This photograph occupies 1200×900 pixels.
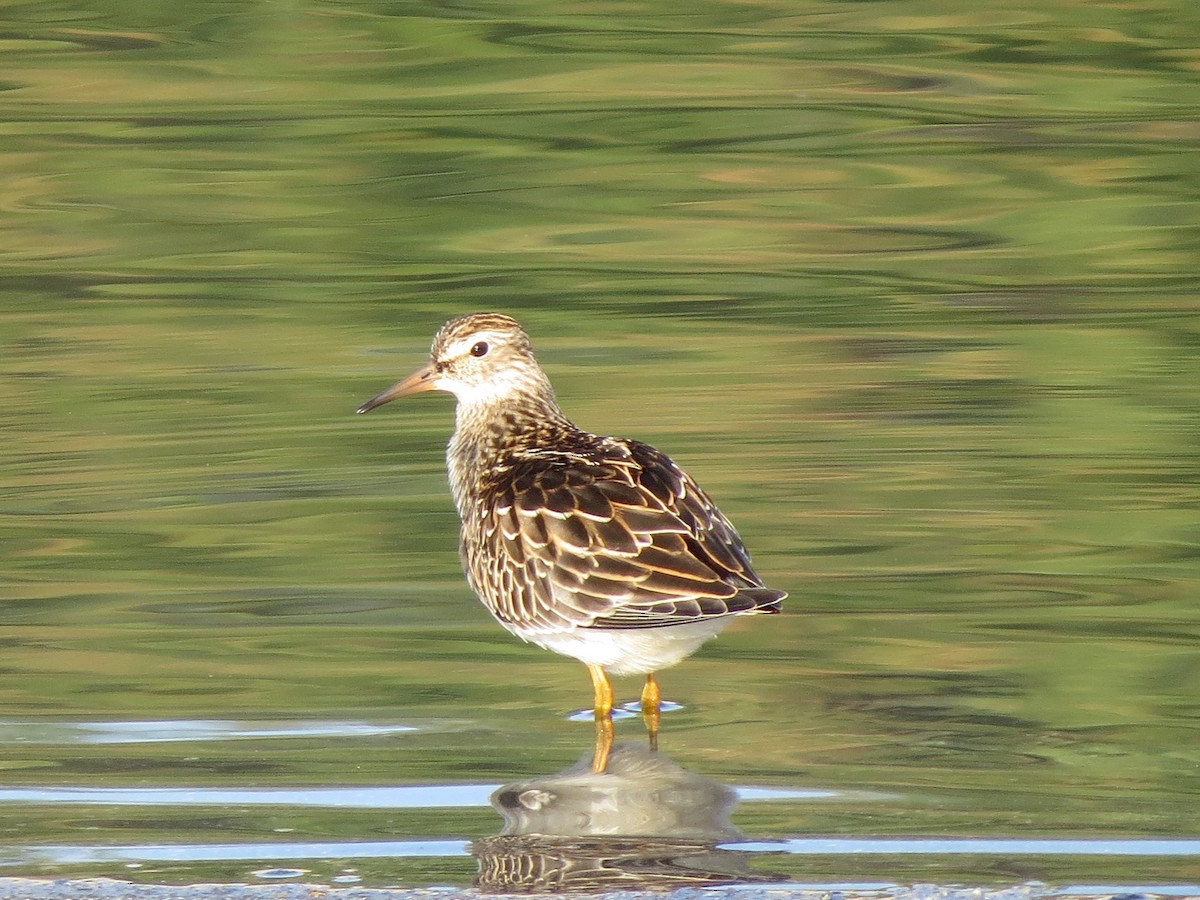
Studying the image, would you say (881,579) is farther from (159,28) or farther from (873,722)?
(159,28)

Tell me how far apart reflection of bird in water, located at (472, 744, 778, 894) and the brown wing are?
18.2 inches

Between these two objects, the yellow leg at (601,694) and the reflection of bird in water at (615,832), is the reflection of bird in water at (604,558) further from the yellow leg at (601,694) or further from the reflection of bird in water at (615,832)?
the reflection of bird in water at (615,832)

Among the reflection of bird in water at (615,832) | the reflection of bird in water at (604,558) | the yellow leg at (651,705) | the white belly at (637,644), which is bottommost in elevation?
the reflection of bird in water at (615,832)

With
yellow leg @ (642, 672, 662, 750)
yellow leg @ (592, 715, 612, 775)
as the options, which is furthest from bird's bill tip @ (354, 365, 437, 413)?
yellow leg @ (592, 715, 612, 775)

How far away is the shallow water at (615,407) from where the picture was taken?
248 inches

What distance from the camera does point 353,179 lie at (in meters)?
15.2

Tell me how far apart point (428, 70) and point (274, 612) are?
10161mm

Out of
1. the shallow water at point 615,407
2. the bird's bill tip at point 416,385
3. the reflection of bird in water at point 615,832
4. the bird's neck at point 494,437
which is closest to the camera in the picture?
the reflection of bird in water at point 615,832

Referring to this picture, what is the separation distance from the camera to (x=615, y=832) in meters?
5.95

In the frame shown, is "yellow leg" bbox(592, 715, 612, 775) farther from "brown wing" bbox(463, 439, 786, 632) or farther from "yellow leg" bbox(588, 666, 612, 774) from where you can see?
"brown wing" bbox(463, 439, 786, 632)

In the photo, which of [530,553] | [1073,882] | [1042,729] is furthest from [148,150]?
[1073,882]

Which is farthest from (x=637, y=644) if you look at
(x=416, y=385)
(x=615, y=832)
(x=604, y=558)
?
(x=416, y=385)

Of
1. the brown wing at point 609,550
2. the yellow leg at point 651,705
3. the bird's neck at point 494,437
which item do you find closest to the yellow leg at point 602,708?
the yellow leg at point 651,705

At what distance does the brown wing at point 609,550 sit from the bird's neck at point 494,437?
0.31m
